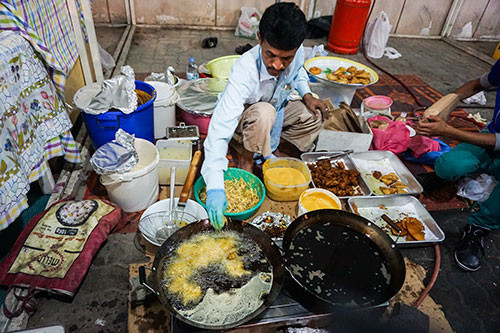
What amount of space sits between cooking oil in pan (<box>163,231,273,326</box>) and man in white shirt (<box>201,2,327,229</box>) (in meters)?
0.16

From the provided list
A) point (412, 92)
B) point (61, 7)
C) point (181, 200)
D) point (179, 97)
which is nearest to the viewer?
point (181, 200)

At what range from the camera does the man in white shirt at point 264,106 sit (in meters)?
1.79

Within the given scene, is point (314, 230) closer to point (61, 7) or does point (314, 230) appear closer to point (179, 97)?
point (179, 97)

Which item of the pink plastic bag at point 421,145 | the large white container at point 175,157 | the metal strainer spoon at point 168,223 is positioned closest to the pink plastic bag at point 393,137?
the pink plastic bag at point 421,145

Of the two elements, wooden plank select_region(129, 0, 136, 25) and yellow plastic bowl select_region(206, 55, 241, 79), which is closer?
yellow plastic bowl select_region(206, 55, 241, 79)

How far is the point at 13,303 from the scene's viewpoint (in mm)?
1817

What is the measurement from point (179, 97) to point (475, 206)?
10.4 feet

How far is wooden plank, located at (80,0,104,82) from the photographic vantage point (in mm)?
3150

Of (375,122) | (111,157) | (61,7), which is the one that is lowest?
(375,122)

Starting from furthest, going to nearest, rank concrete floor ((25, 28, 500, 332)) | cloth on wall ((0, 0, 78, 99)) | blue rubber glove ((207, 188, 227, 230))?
cloth on wall ((0, 0, 78, 99))
concrete floor ((25, 28, 500, 332))
blue rubber glove ((207, 188, 227, 230))

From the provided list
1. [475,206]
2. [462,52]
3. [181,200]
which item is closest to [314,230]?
[181,200]

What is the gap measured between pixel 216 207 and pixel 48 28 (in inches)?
83.8

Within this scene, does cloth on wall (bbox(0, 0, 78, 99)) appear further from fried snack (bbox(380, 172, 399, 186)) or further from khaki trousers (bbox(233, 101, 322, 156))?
fried snack (bbox(380, 172, 399, 186))

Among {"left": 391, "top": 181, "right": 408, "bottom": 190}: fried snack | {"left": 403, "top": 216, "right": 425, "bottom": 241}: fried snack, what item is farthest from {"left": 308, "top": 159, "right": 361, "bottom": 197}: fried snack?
{"left": 403, "top": 216, "right": 425, "bottom": 241}: fried snack
